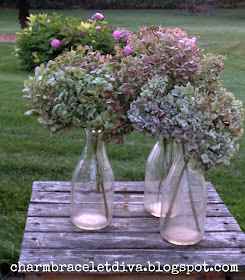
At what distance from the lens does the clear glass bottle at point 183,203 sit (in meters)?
1.53

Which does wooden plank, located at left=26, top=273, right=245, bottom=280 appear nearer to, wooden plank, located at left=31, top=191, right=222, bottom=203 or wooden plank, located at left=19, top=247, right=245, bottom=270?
wooden plank, located at left=19, top=247, right=245, bottom=270

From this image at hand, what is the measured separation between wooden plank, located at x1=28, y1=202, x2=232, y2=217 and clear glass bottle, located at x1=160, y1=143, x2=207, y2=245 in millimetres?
246

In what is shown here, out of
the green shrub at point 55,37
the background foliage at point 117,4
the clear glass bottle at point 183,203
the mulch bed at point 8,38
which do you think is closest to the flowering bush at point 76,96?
the clear glass bottle at point 183,203

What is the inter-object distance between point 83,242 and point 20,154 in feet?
7.43

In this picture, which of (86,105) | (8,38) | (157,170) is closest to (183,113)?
(86,105)

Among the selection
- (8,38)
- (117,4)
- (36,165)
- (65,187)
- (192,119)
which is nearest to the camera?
(192,119)

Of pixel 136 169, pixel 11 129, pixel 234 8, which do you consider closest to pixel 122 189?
pixel 136 169

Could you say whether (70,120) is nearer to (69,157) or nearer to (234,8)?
(69,157)

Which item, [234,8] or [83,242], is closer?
[83,242]

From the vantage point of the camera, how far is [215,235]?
5.50ft

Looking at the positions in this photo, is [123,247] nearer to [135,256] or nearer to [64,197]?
[135,256]

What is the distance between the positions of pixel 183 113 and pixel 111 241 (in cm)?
58

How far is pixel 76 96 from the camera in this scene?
145 centimetres

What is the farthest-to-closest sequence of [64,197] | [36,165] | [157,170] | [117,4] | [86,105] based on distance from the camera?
[117,4] < [36,165] < [64,197] < [157,170] < [86,105]
